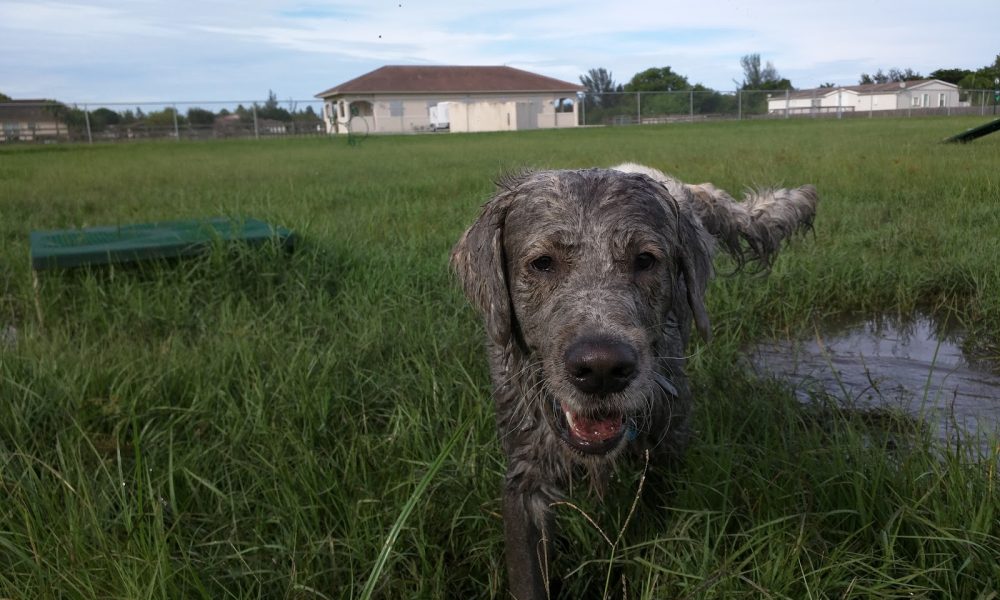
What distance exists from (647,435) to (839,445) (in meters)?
0.82

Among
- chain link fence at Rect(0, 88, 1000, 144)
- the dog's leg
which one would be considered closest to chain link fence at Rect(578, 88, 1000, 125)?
chain link fence at Rect(0, 88, 1000, 144)

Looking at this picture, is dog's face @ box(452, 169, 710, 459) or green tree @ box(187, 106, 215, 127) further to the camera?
green tree @ box(187, 106, 215, 127)

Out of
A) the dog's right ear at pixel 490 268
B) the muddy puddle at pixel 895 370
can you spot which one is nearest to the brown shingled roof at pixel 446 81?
the muddy puddle at pixel 895 370

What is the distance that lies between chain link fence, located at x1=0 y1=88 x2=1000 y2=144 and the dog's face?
1901 inches

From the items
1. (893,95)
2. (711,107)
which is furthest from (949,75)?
(711,107)

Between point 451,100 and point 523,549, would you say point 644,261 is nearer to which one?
point 523,549

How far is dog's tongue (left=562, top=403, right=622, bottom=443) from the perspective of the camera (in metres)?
2.65

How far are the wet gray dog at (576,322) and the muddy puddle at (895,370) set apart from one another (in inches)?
39.6

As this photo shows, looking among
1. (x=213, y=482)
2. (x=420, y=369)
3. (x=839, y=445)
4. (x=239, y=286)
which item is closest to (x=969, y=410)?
(x=839, y=445)

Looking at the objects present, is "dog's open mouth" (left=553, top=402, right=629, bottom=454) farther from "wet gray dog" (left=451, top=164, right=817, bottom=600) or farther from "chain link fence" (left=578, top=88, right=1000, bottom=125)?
"chain link fence" (left=578, top=88, right=1000, bottom=125)

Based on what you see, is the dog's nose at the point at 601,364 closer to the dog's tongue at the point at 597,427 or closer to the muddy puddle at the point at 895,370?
the dog's tongue at the point at 597,427

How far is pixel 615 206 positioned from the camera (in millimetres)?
2939

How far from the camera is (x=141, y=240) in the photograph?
6.32m

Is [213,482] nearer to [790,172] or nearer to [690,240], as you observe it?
[690,240]
